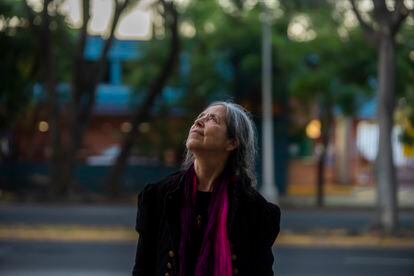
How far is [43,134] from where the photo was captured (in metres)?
38.2

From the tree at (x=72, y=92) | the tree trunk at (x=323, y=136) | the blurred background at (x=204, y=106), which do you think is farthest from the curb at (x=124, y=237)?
the tree trunk at (x=323, y=136)

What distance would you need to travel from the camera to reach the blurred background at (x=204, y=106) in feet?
57.6

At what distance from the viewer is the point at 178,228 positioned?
3.46 metres

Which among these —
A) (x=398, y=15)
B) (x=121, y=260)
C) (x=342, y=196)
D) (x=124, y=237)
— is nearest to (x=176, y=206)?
(x=121, y=260)

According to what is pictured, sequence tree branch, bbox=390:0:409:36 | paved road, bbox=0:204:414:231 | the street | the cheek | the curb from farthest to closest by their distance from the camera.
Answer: paved road, bbox=0:204:414:231, tree branch, bbox=390:0:409:36, the curb, the street, the cheek

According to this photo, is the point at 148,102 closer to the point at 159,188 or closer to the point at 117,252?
the point at 117,252

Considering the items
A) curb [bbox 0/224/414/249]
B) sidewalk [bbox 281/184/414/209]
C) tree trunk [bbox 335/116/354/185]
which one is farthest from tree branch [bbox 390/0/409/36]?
tree trunk [bbox 335/116/354/185]

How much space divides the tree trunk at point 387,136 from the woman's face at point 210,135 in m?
14.5

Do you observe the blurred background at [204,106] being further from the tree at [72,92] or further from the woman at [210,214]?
the woman at [210,214]

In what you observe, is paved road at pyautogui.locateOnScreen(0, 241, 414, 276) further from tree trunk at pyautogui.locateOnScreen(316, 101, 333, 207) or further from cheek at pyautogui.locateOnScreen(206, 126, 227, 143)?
tree trunk at pyautogui.locateOnScreen(316, 101, 333, 207)

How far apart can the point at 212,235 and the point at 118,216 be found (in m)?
19.3

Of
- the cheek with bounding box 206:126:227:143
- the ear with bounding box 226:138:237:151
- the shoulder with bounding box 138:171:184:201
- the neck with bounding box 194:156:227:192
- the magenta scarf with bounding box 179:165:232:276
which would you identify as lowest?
the magenta scarf with bounding box 179:165:232:276

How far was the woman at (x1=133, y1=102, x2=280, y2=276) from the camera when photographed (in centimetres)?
341

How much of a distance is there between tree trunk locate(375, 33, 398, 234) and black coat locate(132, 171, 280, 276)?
14466 mm
